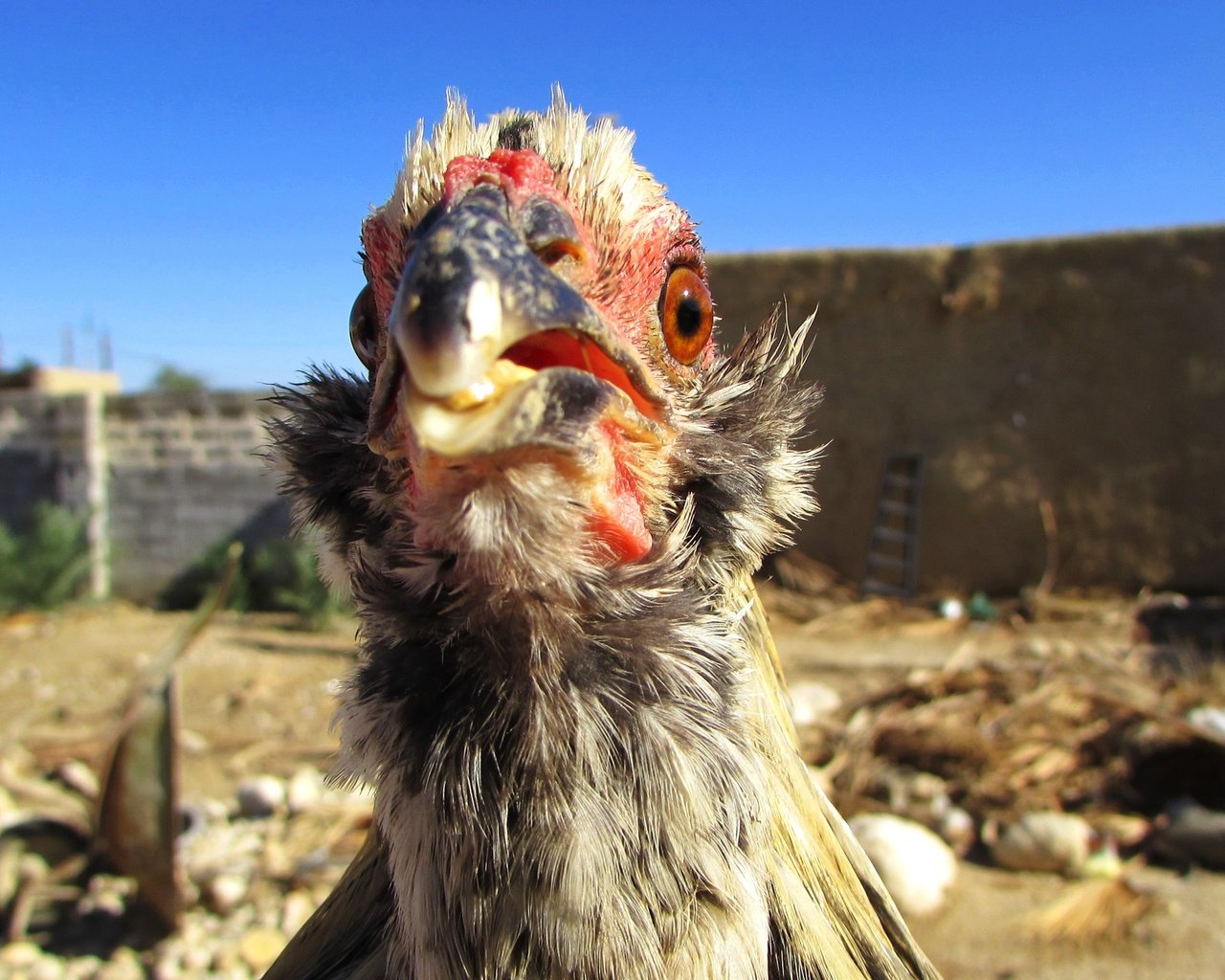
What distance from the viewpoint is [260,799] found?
177 inches

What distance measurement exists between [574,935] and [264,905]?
3.14 meters

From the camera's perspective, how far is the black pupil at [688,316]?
3.99ft

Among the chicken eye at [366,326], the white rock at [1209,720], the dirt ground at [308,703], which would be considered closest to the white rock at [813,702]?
the dirt ground at [308,703]

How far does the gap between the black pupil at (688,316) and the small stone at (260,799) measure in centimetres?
421

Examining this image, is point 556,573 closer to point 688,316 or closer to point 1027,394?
point 688,316

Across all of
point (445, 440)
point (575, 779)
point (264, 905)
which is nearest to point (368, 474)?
point (445, 440)

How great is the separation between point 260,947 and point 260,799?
130cm

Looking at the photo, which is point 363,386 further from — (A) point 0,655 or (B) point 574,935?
(A) point 0,655

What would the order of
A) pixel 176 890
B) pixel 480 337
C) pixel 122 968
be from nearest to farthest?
pixel 480 337 < pixel 122 968 < pixel 176 890

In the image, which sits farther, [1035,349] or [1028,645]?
[1035,349]

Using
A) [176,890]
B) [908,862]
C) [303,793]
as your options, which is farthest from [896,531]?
[176,890]

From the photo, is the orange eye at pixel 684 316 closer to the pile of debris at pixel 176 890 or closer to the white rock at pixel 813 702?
the pile of debris at pixel 176 890

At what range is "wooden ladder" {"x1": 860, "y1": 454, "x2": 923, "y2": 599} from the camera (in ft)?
30.2

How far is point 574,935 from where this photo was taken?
1017mm
